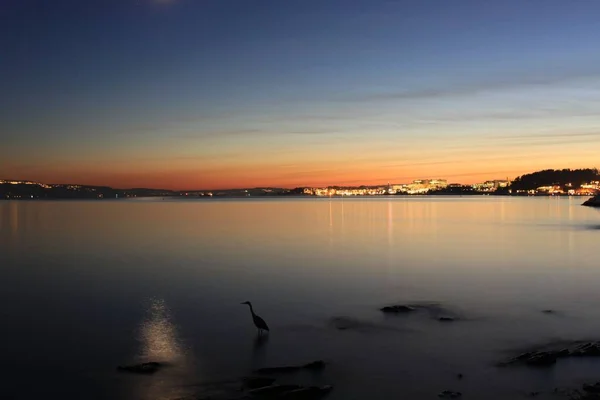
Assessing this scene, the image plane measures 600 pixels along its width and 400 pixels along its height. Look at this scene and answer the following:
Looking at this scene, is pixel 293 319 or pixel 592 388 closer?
pixel 592 388

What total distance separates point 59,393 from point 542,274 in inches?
684

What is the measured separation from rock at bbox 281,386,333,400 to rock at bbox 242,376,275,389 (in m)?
0.62

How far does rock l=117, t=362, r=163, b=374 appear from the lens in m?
8.90

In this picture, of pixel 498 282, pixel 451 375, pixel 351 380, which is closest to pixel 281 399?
pixel 351 380

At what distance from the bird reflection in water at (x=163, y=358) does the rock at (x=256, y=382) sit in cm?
90

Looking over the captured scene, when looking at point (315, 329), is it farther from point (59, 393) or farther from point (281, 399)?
point (59, 393)

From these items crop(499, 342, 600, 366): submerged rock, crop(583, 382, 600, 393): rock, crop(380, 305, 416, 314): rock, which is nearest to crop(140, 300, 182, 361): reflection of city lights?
crop(380, 305, 416, 314): rock

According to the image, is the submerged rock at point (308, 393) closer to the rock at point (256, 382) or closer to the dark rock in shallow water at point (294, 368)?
the rock at point (256, 382)

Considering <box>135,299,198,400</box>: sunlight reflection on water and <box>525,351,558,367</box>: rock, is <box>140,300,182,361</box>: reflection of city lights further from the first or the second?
<box>525,351,558,367</box>: rock

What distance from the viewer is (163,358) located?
967 centimetres

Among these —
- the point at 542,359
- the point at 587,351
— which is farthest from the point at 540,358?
the point at 587,351

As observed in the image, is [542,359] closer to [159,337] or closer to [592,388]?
[592,388]

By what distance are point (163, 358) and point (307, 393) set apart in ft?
10.5

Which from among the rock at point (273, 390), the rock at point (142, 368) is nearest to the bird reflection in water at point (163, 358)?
the rock at point (142, 368)
